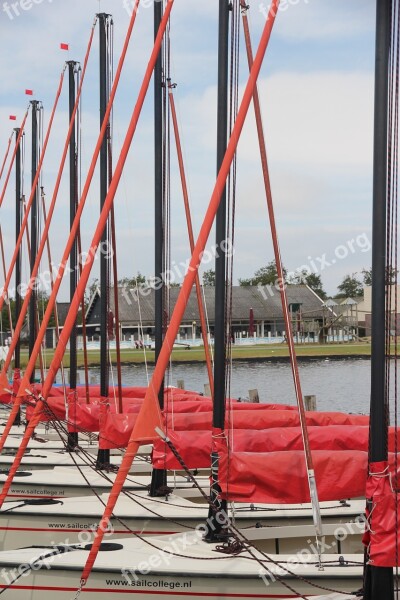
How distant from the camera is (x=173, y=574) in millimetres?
11430

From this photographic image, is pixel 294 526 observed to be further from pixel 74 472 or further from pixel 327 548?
pixel 74 472

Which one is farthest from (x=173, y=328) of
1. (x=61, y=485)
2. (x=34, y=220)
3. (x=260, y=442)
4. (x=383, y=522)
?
(x=34, y=220)

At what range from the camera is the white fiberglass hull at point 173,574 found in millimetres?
11180

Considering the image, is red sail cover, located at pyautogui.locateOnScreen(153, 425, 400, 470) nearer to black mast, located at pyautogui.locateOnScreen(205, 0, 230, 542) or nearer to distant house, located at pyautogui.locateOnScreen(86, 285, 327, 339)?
black mast, located at pyautogui.locateOnScreen(205, 0, 230, 542)

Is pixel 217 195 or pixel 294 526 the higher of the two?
pixel 217 195

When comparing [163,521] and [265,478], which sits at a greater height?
[265,478]

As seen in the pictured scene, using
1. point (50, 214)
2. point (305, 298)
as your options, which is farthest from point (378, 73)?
point (305, 298)

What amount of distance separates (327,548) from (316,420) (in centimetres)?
390

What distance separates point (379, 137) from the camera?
28.3 feet

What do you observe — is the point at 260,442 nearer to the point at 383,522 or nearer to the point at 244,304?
the point at 383,522

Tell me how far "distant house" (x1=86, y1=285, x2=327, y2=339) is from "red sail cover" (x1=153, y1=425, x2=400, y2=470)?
67995 mm

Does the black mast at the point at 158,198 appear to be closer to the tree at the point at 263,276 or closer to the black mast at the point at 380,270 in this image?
the black mast at the point at 380,270

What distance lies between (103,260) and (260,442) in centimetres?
564

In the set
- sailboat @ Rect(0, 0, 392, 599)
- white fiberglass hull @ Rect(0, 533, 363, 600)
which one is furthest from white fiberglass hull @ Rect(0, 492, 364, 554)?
→ white fiberglass hull @ Rect(0, 533, 363, 600)
